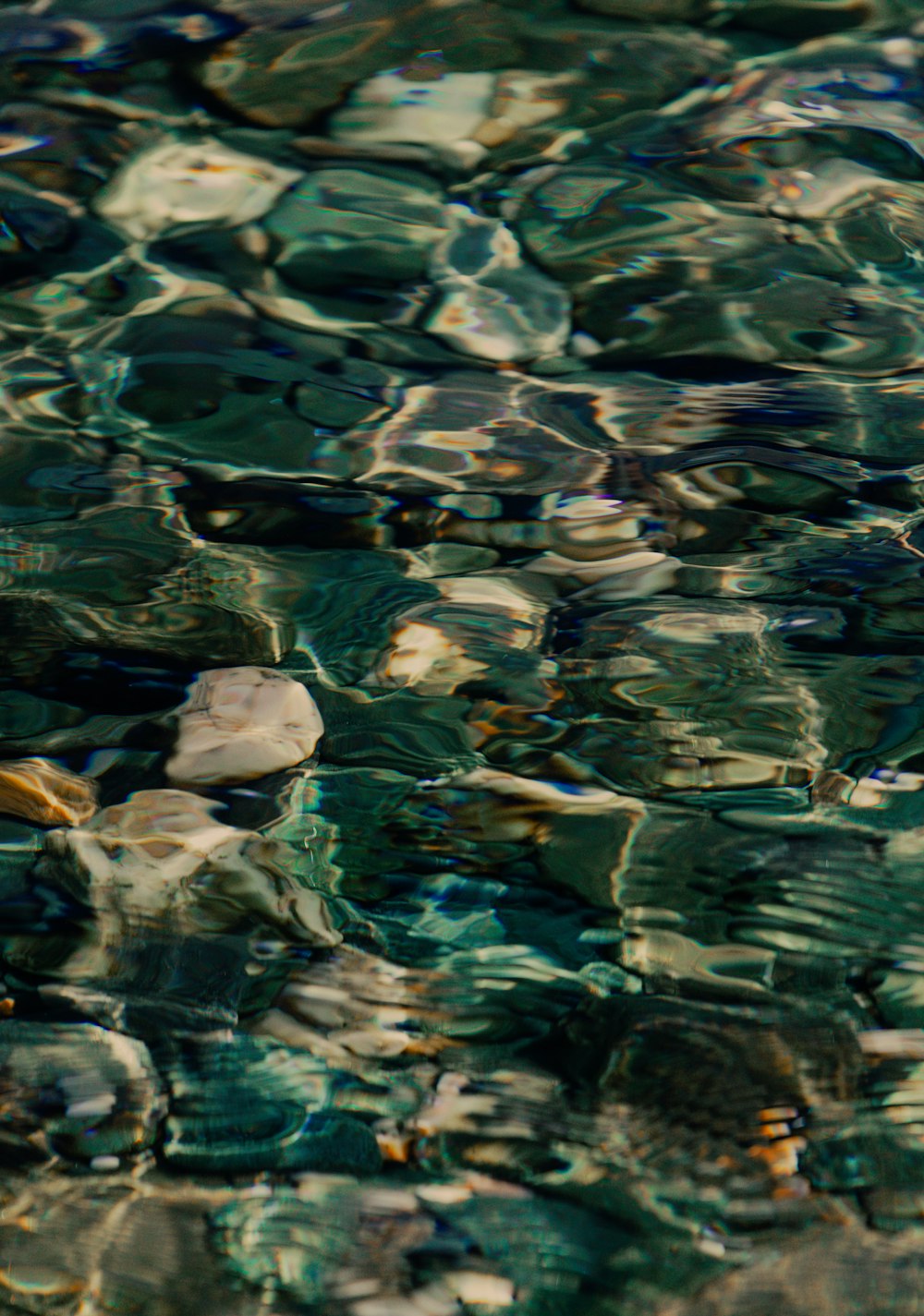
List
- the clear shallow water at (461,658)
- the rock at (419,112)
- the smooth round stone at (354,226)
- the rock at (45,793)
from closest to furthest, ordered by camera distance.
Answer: the clear shallow water at (461,658) < the rock at (45,793) < the smooth round stone at (354,226) < the rock at (419,112)

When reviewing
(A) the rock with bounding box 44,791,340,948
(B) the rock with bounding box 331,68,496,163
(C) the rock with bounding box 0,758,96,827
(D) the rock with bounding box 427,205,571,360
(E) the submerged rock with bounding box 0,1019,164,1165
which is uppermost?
(B) the rock with bounding box 331,68,496,163

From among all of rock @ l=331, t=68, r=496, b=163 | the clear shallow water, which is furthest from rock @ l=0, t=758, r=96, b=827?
rock @ l=331, t=68, r=496, b=163

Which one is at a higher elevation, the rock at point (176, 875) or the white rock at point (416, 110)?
the white rock at point (416, 110)

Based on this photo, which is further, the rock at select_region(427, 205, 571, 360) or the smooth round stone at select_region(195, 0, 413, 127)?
the smooth round stone at select_region(195, 0, 413, 127)

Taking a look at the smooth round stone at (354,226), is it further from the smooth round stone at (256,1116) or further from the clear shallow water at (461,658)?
the smooth round stone at (256,1116)

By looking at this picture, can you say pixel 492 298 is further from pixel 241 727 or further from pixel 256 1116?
pixel 256 1116

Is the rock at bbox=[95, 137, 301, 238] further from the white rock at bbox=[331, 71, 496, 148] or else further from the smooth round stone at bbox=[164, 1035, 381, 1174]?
the smooth round stone at bbox=[164, 1035, 381, 1174]

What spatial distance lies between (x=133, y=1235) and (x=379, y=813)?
0.59 metres

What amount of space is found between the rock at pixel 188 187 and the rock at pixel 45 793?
4.98ft

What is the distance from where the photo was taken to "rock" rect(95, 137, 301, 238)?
261 centimetres

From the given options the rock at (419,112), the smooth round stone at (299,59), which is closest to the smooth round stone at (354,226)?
the rock at (419,112)

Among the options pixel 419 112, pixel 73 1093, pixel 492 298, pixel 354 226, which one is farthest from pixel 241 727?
pixel 419 112

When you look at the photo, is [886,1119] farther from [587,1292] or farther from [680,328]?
[680,328]

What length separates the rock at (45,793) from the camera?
1.49m
